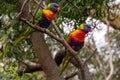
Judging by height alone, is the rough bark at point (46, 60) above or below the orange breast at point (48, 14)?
below

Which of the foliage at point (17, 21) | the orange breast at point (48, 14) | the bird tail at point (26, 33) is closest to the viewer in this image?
the bird tail at point (26, 33)

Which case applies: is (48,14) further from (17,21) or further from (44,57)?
(44,57)

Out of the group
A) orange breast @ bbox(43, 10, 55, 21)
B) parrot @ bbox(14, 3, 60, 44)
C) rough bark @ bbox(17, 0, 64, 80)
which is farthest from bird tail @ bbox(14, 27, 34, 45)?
rough bark @ bbox(17, 0, 64, 80)

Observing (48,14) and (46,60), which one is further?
(46,60)

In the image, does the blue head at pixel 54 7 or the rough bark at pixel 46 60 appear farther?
the rough bark at pixel 46 60

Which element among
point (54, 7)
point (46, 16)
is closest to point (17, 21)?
point (46, 16)

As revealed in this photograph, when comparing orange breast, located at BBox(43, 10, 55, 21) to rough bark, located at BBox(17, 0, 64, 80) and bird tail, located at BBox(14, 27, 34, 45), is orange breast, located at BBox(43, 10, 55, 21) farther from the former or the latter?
rough bark, located at BBox(17, 0, 64, 80)

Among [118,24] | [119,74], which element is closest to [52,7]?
[118,24]

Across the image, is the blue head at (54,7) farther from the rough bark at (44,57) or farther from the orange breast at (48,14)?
the rough bark at (44,57)

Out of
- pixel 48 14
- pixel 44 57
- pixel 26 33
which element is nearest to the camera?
pixel 26 33

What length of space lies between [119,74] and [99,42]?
Answer: 0.92 meters

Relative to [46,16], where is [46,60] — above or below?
below

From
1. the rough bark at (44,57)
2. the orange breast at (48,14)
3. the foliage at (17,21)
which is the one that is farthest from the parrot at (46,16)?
the rough bark at (44,57)

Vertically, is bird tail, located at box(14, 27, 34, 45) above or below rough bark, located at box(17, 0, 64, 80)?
above
